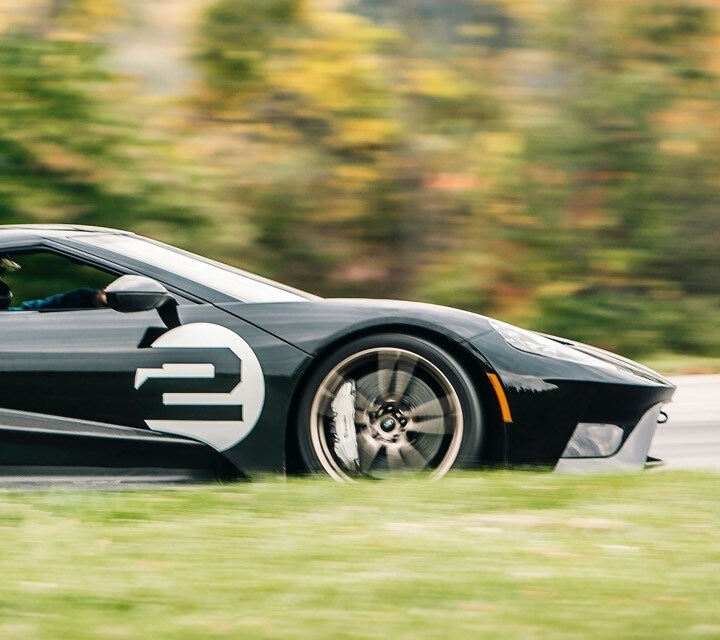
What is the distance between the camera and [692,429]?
690 centimetres

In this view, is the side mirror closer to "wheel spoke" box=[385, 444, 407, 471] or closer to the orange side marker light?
"wheel spoke" box=[385, 444, 407, 471]

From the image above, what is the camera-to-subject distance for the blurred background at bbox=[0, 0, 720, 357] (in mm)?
12477

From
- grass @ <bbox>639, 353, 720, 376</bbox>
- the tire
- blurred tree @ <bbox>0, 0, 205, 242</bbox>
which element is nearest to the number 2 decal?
the tire

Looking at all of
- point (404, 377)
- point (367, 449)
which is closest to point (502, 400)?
point (404, 377)

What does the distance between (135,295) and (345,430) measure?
3.35 feet

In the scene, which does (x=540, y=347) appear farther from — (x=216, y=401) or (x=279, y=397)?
(x=216, y=401)

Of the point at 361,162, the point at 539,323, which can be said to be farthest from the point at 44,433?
the point at 361,162

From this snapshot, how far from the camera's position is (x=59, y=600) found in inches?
125

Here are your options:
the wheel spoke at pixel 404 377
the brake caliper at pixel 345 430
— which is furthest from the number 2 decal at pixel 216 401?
the wheel spoke at pixel 404 377

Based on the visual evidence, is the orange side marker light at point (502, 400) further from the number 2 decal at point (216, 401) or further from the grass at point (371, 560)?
the number 2 decal at point (216, 401)

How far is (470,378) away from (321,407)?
2.05 feet

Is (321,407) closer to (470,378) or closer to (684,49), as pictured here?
(470,378)

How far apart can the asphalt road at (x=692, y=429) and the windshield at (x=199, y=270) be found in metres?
2.05

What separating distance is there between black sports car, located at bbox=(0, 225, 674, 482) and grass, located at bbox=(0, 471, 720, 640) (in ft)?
0.48
